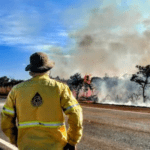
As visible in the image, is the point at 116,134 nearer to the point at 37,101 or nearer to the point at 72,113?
the point at 72,113

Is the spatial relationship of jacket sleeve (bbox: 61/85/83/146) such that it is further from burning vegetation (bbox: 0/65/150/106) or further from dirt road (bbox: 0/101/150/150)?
burning vegetation (bbox: 0/65/150/106)

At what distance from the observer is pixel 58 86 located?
8.25 ft

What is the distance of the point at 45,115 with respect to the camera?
2473mm

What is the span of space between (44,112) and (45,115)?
32 millimetres

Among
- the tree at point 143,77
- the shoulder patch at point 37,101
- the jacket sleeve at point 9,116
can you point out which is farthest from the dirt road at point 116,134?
Result: the tree at point 143,77

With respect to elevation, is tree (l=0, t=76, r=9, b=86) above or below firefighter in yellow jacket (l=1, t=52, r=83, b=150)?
above

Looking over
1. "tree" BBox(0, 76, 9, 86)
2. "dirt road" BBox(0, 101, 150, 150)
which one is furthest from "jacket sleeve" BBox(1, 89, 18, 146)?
"tree" BBox(0, 76, 9, 86)

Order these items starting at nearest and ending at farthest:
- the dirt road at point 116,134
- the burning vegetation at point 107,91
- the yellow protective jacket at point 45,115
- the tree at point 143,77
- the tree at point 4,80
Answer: the yellow protective jacket at point 45,115 → the dirt road at point 116,134 → the tree at point 143,77 → the burning vegetation at point 107,91 → the tree at point 4,80

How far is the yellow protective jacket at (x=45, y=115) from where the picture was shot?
8.03 feet

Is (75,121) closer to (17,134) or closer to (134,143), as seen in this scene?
(17,134)

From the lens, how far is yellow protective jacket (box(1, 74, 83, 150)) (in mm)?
2447

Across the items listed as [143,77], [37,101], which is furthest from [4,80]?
[37,101]

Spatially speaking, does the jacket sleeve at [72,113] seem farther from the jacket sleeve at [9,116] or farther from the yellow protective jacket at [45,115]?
the jacket sleeve at [9,116]

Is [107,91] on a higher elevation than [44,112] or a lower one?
lower
